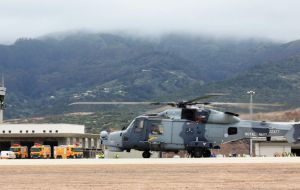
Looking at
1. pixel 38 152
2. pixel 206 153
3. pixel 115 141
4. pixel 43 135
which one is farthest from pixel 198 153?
pixel 43 135

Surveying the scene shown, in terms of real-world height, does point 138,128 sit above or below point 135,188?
above

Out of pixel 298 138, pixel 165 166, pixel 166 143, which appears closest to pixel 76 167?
pixel 165 166

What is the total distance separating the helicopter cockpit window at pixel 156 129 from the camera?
52375 millimetres

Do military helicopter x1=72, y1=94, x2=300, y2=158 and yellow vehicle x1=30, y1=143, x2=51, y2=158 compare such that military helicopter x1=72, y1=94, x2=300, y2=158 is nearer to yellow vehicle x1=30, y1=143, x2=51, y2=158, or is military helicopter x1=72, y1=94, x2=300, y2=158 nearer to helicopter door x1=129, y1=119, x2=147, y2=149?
helicopter door x1=129, y1=119, x2=147, y2=149

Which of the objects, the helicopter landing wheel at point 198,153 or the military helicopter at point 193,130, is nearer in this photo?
the military helicopter at point 193,130

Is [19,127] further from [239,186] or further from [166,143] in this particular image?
[239,186]

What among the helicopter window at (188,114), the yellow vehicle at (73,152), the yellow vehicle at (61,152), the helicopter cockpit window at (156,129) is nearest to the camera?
the helicopter window at (188,114)

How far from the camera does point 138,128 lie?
173 feet

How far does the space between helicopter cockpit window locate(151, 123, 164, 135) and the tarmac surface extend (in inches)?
303

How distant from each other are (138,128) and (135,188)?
76.6 feet

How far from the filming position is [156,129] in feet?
172

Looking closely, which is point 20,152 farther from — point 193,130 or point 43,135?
point 193,130

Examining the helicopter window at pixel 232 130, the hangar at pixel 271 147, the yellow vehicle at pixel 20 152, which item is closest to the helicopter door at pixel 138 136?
the helicopter window at pixel 232 130

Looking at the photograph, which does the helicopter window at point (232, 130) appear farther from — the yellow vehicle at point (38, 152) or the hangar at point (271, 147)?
the hangar at point (271, 147)
